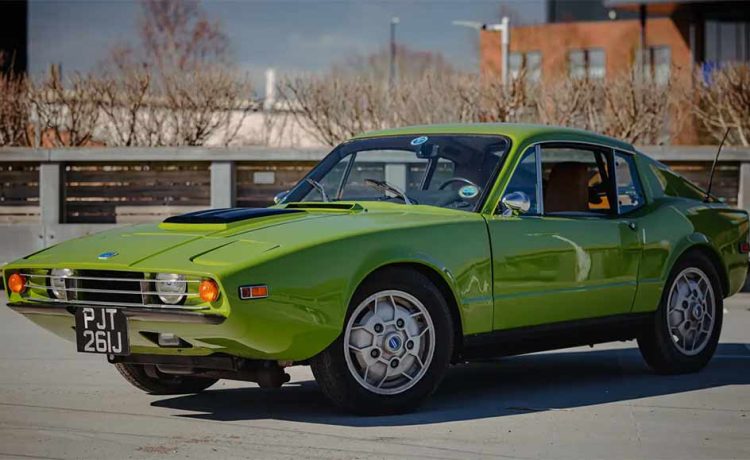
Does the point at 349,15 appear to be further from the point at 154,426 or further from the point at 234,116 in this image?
the point at 154,426

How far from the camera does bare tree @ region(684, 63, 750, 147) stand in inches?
896

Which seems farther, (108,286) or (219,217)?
(219,217)

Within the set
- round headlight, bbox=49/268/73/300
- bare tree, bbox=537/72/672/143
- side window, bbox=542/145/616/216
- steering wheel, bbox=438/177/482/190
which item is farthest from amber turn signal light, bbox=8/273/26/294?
bare tree, bbox=537/72/672/143

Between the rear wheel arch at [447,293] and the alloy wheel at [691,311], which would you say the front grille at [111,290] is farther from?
the alloy wheel at [691,311]

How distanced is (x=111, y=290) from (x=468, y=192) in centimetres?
214

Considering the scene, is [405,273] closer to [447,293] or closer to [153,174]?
[447,293]

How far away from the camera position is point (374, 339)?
23.6ft

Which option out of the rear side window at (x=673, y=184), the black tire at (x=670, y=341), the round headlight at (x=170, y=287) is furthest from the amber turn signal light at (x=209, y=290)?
A: the rear side window at (x=673, y=184)

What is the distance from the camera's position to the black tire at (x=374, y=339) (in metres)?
7.03

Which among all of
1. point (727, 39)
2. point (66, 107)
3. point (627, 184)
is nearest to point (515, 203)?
point (627, 184)

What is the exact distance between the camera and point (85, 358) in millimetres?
9805

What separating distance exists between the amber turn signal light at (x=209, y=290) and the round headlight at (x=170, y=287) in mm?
114

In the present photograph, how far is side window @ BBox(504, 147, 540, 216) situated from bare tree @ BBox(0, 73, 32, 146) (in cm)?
1530

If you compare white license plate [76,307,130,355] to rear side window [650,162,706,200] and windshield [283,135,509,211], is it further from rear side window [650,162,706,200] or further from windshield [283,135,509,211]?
rear side window [650,162,706,200]
